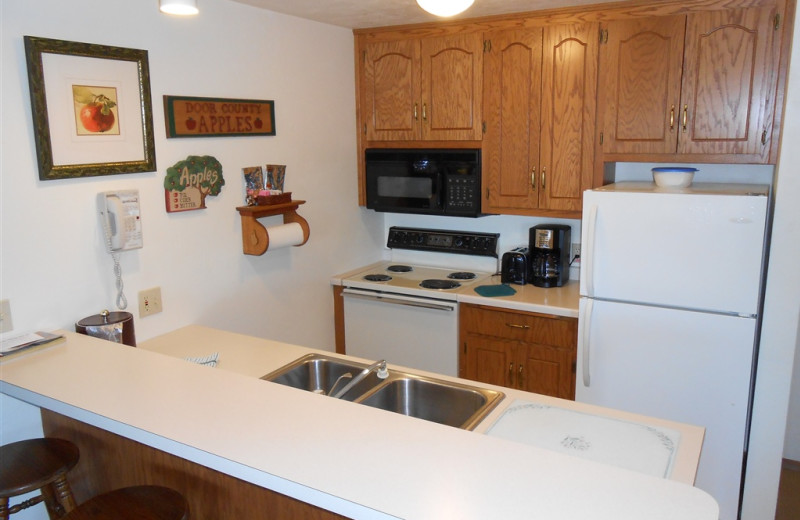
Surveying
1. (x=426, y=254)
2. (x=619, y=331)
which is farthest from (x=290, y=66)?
(x=619, y=331)

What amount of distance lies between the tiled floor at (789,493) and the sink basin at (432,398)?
183 centimetres

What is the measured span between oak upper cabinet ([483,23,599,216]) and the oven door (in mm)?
702

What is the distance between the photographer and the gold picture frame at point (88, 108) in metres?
2.05

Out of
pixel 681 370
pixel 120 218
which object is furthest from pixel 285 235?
pixel 681 370

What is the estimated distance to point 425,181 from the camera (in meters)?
3.48

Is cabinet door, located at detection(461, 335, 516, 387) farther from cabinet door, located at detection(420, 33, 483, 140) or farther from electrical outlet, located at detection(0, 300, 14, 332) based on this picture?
electrical outlet, located at detection(0, 300, 14, 332)

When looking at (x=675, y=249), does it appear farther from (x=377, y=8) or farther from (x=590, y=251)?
(x=377, y=8)

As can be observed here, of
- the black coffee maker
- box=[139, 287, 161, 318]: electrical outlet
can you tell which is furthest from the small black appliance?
box=[139, 287, 161, 318]: electrical outlet

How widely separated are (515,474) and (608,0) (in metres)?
2.42

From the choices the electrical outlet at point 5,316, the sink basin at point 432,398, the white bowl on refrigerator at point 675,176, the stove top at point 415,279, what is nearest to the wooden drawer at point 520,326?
the stove top at point 415,279

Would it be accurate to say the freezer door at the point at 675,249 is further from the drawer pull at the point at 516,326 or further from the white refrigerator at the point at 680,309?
the drawer pull at the point at 516,326

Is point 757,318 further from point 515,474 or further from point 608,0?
point 515,474

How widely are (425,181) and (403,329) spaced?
85cm

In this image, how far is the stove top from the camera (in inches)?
131
